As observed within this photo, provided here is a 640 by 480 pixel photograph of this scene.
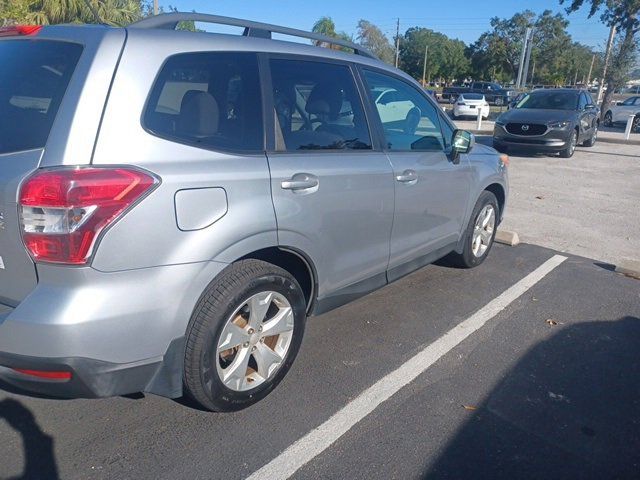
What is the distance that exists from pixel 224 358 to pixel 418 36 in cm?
9041

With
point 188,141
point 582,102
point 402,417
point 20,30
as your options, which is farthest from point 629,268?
point 582,102

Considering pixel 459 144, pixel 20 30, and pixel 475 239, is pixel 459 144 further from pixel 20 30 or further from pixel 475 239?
pixel 20 30

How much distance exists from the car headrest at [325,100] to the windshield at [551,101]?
474 inches

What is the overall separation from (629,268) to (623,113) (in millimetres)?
22556

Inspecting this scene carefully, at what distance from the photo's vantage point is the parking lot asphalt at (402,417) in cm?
238

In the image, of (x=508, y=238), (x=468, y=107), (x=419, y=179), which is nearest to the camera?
(x=419, y=179)

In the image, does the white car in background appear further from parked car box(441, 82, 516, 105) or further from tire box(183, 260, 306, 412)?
tire box(183, 260, 306, 412)

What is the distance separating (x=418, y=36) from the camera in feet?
278

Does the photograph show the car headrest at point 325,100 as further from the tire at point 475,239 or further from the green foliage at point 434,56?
the green foliage at point 434,56

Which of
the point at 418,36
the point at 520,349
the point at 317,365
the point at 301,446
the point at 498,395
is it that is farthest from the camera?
the point at 418,36

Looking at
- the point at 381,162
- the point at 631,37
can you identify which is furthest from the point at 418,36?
the point at 381,162

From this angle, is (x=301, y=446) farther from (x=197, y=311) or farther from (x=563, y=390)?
(x=563, y=390)

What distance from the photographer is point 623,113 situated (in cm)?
2364

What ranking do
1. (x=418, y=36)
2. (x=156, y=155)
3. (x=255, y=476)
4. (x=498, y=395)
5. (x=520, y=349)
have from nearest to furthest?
(x=156, y=155) → (x=255, y=476) → (x=498, y=395) → (x=520, y=349) → (x=418, y=36)
